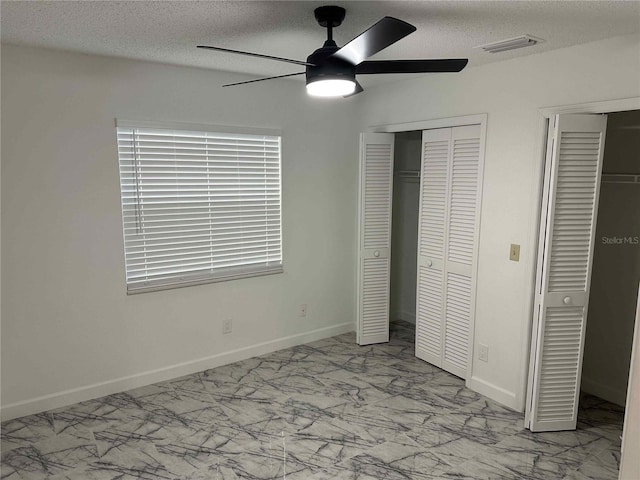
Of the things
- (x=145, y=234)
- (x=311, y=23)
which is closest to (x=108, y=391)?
(x=145, y=234)

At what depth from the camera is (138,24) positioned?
7.91ft

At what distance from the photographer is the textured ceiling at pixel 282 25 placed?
83.6 inches

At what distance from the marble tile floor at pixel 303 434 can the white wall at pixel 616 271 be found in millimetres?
266

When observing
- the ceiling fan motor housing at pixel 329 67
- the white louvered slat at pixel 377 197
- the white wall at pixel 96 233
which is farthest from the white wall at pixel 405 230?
the ceiling fan motor housing at pixel 329 67

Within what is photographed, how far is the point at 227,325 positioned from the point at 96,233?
1339 millimetres

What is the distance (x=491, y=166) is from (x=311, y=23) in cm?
173

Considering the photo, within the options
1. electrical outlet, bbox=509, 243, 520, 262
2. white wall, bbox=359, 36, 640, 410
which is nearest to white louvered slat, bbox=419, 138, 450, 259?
white wall, bbox=359, 36, 640, 410

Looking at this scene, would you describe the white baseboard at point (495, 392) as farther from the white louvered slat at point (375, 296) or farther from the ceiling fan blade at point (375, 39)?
the ceiling fan blade at point (375, 39)

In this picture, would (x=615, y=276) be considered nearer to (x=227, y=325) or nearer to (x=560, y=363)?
(x=560, y=363)

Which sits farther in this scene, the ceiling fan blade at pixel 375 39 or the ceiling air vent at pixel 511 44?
the ceiling air vent at pixel 511 44

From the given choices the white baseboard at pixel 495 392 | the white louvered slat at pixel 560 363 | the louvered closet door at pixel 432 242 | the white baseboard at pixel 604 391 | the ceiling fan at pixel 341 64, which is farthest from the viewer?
the louvered closet door at pixel 432 242

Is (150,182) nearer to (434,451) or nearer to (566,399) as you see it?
(434,451)

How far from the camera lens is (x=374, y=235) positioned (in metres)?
4.30

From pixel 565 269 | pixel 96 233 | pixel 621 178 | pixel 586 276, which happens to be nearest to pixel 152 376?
pixel 96 233
